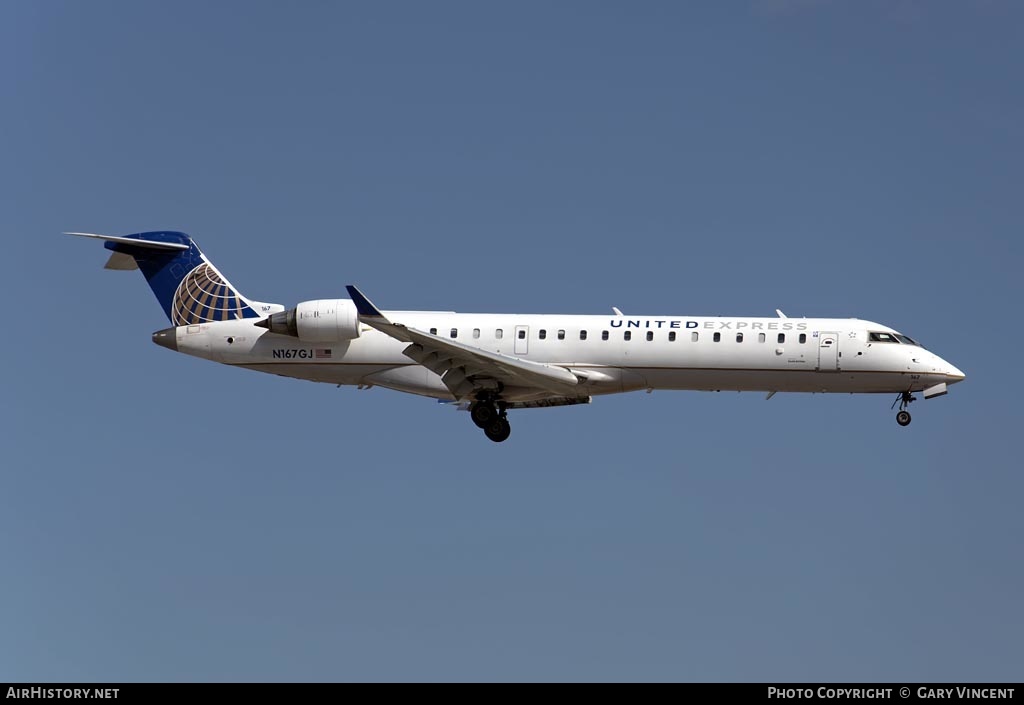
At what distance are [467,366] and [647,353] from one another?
432cm

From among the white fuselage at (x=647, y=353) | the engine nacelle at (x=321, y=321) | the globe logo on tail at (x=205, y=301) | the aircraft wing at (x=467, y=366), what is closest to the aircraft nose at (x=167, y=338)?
the globe logo on tail at (x=205, y=301)

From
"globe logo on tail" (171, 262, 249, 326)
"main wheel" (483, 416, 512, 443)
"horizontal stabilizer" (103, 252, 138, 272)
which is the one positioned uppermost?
"horizontal stabilizer" (103, 252, 138, 272)

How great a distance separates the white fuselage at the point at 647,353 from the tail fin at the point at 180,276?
1284 millimetres

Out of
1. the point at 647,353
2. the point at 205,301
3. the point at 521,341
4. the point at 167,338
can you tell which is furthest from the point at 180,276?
the point at 647,353

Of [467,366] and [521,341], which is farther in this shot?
[521,341]

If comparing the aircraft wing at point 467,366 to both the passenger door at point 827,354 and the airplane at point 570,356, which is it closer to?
the airplane at point 570,356

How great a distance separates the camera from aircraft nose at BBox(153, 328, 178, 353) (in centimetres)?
4019

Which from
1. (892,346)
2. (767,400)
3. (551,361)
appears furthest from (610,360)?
(892,346)

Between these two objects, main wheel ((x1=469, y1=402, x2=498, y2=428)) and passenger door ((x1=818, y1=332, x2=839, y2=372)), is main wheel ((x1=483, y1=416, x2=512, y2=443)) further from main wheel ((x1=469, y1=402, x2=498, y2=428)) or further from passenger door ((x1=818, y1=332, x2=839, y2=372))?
passenger door ((x1=818, y1=332, x2=839, y2=372))

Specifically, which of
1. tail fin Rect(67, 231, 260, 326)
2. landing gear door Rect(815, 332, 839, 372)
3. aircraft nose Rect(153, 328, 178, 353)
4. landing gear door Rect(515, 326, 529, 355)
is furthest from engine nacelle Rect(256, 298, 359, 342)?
landing gear door Rect(815, 332, 839, 372)

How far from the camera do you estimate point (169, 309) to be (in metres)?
40.9

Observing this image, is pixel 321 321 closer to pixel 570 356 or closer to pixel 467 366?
pixel 467 366

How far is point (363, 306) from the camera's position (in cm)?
3578

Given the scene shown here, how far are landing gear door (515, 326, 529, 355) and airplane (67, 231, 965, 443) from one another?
0.08 feet
